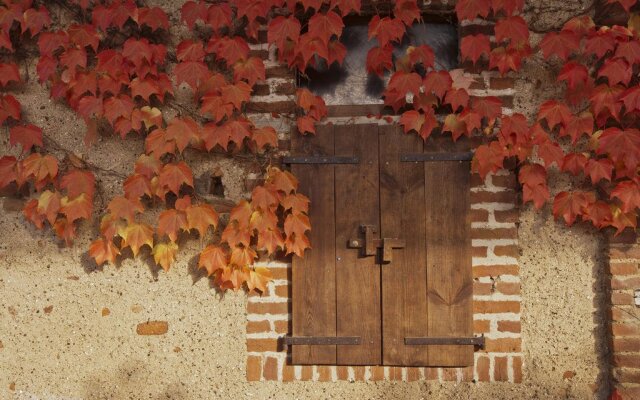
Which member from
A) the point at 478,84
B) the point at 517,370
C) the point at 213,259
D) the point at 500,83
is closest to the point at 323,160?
the point at 213,259

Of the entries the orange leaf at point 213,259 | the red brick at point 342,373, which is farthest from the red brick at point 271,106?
the red brick at point 342,373

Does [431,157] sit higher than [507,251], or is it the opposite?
[431,157]

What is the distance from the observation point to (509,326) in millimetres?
2971

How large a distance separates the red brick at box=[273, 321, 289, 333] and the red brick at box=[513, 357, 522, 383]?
1180 mm

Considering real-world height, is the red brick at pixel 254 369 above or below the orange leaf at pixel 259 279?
below

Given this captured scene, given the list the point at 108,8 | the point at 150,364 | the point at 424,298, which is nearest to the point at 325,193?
the point at 424,298

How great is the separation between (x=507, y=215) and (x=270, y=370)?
58.0 inches

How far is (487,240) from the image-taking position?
118 inches

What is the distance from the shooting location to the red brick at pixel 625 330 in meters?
2.87

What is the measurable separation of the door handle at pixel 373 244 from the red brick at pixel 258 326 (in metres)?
0.61

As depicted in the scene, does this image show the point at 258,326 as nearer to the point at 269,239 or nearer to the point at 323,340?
the point at 323,340

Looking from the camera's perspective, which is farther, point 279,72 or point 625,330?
point 279,72

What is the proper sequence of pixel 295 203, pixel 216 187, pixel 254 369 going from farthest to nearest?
pixel 216 187 → pixel 254 369 → pixel 295 203

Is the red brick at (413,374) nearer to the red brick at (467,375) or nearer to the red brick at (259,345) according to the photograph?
the red brick at (467,375)
